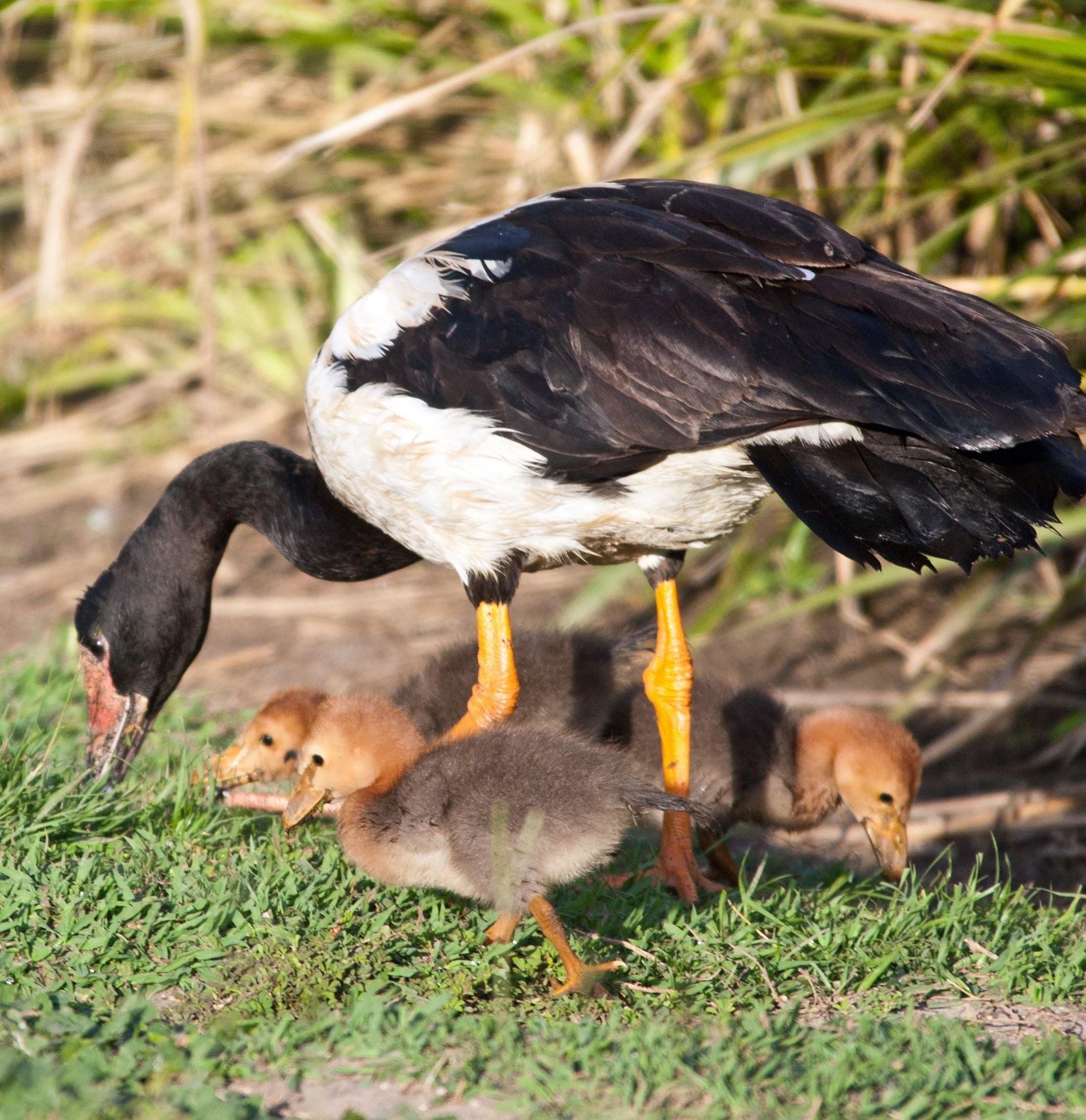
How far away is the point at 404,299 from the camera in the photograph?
3971 millimetres

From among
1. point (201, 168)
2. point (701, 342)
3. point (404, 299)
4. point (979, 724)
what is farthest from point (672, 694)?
point (201, 168)

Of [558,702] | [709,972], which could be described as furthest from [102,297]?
[709,972]

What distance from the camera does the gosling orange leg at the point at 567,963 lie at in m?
3.04

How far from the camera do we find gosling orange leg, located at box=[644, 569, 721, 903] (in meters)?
3.99

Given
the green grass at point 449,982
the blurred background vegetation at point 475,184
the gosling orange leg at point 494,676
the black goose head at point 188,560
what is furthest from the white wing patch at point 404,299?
the green grass at point 449,982

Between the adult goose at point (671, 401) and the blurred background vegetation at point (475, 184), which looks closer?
the adult goose at point (671, 401)

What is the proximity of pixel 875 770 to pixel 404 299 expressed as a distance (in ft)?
6.54

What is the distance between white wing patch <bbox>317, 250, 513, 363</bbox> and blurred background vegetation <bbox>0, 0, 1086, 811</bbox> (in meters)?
1.22

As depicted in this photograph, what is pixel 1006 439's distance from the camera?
126 inches

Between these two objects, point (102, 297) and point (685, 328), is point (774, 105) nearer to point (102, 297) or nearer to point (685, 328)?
point (685, 328)

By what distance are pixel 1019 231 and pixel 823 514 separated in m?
4.27

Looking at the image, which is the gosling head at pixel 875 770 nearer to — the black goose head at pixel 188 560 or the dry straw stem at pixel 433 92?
the black goose head at pixel 188 560

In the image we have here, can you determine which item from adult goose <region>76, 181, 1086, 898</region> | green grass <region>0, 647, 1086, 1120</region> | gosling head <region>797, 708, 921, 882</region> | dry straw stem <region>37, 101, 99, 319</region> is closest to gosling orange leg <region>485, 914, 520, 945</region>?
green grass <region>0, 647, 1086, 1120</region>

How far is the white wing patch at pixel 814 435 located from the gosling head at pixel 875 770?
119 centimetres
